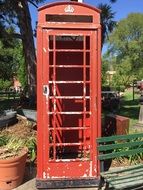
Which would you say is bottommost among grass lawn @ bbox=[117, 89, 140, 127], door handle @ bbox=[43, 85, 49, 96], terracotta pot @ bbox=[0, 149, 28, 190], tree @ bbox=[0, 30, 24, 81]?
grass lawn @ bbox=[117, 89, 140, 127]

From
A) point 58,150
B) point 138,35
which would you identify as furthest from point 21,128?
point 138,35

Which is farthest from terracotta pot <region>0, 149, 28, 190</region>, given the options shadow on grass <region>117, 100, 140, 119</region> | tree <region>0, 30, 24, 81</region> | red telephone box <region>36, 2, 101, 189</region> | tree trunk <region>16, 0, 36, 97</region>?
tree <region>0, 30, 24, 81</region>

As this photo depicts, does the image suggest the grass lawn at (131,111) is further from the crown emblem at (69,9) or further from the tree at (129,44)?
the tree at (129,44)

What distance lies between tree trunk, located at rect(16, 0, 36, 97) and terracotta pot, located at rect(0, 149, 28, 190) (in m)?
10.5

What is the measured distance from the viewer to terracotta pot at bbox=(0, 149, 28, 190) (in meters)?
6.54

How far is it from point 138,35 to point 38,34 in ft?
259

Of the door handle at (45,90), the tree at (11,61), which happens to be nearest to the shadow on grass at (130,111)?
the door handle at (45,90)

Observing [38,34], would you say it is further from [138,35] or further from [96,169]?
[138,35]

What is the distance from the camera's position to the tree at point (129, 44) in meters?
75.9

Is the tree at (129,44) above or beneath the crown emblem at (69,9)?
above

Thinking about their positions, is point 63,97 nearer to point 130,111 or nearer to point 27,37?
point 27,37

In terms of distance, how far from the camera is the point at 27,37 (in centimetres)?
1714

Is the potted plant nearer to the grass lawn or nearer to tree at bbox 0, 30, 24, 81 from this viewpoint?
the grass lawn

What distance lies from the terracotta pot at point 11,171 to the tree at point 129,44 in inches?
2566
